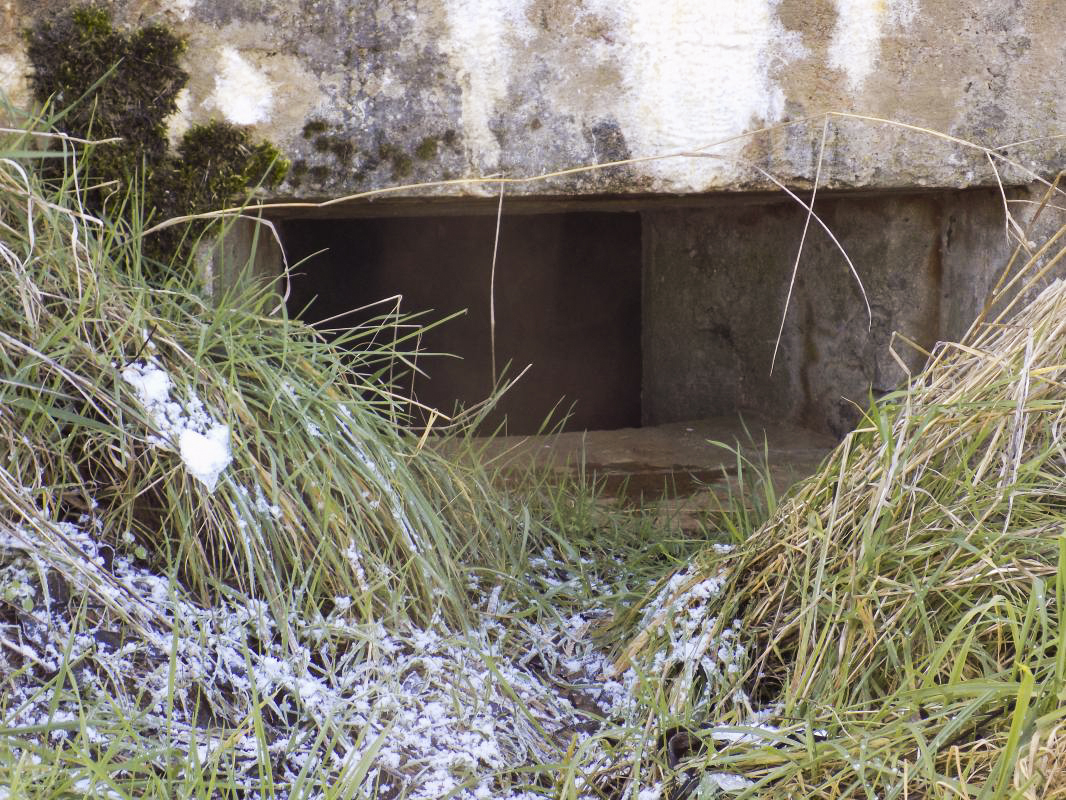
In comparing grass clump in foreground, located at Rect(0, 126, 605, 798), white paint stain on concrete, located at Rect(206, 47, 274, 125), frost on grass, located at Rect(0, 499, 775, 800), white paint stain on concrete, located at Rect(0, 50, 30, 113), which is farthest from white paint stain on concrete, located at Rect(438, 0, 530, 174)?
frost on grass, located at Rect(0, 499, 775, 800)

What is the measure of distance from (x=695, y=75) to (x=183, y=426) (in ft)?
3.78

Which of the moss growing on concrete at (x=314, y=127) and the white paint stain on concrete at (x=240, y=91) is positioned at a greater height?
the white paint stain on concrete at (x=240, y=91)

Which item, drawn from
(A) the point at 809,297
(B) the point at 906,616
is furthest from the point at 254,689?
(A) the point at 809,297

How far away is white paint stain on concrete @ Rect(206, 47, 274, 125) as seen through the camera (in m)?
1.79

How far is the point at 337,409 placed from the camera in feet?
4.91

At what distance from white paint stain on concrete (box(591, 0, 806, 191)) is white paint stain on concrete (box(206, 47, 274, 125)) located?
0.63 metres

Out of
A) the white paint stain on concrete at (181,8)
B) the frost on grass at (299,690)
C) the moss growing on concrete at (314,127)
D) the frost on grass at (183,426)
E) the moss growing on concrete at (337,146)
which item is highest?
the white paint stain on concrete at (181,8)

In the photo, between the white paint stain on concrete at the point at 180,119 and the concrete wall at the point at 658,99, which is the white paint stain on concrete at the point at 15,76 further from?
the white paint stain on concrete at the point at 180,119

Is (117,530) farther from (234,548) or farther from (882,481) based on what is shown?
(882,481)

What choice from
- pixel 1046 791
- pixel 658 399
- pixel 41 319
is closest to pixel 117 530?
pixel 41 319

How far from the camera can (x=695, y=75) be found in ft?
6.28

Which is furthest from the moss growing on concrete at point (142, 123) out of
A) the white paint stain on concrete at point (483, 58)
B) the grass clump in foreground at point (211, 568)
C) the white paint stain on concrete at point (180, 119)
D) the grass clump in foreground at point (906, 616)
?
the grass clump in foreground at point (906, 616)

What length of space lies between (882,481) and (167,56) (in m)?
1.37

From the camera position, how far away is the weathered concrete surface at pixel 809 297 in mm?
2322
